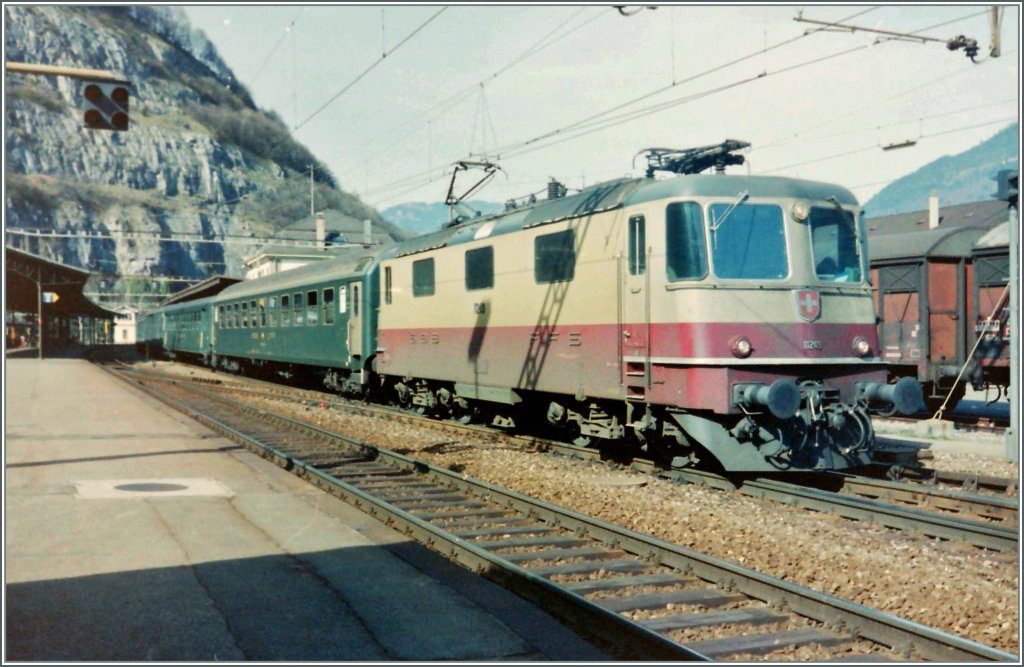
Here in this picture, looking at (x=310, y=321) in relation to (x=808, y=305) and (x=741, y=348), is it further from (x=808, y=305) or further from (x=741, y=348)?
(x=808, y=305)

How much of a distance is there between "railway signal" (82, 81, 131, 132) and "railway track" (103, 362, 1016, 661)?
583 centimetres

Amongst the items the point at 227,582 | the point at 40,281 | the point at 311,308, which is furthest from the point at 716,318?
the point at 40,281

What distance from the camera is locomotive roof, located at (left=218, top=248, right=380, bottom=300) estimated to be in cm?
2291

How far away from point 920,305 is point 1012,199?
5978 millimetres

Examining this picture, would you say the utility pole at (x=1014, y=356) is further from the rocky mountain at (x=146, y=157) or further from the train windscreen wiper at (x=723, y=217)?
the rocky mountain at (x=146, y=157)

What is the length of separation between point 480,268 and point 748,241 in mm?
5601

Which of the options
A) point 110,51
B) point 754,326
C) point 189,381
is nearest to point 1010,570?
point 754,326

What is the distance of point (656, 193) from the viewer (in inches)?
436

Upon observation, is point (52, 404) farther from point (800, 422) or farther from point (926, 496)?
point (926, 496)

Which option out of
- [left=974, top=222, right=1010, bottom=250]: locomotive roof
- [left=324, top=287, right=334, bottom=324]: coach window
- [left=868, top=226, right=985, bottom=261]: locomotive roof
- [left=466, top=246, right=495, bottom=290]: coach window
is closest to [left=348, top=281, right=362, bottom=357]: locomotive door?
[left=324, top=287, right=334, bottom=324]: coach window

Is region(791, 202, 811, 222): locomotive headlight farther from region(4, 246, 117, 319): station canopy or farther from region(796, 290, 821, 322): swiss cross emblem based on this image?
region(4, 246, 117, 319): station canopy

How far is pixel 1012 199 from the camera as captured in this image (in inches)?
574

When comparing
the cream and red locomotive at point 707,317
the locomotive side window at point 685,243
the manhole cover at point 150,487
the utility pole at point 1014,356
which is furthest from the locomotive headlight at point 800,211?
the manhole cover at point 150,487

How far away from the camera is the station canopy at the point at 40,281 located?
3906 cm
